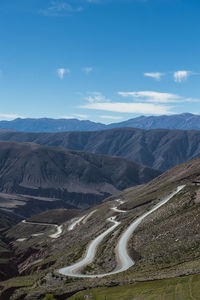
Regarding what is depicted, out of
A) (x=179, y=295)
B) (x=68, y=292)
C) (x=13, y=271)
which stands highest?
(x=179, y=295)

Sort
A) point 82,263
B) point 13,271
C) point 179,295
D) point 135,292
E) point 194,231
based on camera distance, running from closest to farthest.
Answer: point 179,295 < point 135,292 < point 194,231 < point 82,263 < point 13,271

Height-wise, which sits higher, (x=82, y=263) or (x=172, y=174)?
(x=172, y=174)

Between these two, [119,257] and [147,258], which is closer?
[147,258]

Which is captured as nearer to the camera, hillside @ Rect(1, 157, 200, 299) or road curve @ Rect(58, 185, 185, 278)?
hillside @ Rect(1, 157, 200, 299)

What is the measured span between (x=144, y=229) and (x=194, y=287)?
45247 mm

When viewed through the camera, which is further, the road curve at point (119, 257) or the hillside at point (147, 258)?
the road curve at point (119, 257)

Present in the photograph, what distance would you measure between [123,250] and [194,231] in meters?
14.8

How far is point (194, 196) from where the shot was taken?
284 ft

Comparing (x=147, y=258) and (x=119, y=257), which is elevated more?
(x=147, y=258)

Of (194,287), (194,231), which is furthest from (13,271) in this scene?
(194,287)

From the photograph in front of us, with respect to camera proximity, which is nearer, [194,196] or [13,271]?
[194,196]

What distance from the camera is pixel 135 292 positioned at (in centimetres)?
3853

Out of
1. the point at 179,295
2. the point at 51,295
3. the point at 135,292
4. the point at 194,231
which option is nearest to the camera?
the point at 179,295

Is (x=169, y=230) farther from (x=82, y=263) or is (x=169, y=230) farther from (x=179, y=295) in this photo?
(x=179, y=295)
